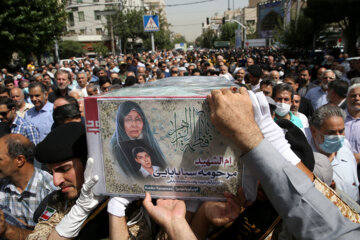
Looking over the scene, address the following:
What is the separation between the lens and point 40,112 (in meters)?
4.73

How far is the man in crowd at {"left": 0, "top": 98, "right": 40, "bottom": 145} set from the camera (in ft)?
13.2

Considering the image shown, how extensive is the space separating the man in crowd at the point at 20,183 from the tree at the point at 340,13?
719 inches

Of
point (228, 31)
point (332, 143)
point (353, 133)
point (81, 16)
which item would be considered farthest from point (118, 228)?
point (228, 31)

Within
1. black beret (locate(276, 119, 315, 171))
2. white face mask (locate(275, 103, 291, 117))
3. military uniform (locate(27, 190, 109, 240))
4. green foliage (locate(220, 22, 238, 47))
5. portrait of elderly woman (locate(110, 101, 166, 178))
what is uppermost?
green foliage (locate(220, 22, 238, 47))

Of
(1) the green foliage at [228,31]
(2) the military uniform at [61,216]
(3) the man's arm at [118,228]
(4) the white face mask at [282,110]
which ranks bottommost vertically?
(2) the military uniform at [61,216]

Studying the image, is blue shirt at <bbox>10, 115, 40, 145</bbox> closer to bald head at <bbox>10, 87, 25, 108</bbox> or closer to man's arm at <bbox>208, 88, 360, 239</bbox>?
bald head at <bbox>10, 87, 25, 108</bbox>

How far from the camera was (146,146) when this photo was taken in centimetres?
121

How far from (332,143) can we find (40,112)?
457 centimetres

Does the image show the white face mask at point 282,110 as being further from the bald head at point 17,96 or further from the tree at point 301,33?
the tree at point 301,33

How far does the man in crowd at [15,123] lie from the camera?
13.2ft

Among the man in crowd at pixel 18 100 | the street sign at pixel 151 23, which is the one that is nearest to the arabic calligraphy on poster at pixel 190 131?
the man in crowd at pixel 18 100

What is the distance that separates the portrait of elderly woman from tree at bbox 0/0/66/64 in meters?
14.8

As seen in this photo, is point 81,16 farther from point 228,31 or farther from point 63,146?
point 63,146

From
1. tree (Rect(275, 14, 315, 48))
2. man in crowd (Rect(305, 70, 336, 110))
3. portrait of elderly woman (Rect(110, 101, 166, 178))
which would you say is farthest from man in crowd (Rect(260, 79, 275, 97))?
tree (Rect(275, 14, 315, 48))
